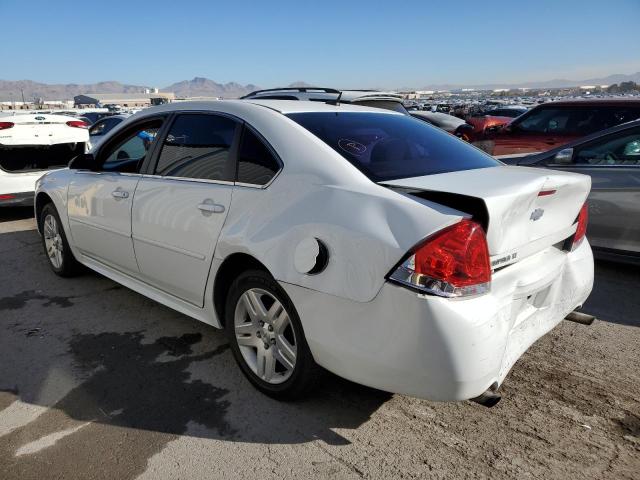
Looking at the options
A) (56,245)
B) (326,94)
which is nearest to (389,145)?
(56,245)

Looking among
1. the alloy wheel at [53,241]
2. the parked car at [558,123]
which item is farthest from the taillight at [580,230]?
the parked car at [558,123]

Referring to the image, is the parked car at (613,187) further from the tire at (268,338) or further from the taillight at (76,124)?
the taillight at (76,124)

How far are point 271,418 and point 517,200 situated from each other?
1620 millimetres

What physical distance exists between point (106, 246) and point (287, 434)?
226 centimetres

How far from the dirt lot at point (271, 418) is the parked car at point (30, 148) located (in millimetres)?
3734

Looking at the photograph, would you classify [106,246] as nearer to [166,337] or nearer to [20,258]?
[166,337]

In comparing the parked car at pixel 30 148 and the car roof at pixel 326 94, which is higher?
the car roof at pixel 326 94

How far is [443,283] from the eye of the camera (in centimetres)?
199

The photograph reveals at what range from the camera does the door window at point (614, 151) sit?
465 cm

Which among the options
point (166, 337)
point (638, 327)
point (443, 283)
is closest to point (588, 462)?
point (443, 283)

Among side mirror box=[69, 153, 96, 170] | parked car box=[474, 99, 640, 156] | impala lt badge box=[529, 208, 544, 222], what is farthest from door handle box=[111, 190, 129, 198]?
parked car box=[474, 99, 640, 156]

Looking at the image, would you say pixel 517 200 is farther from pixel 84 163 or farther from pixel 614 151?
pixel 84 163

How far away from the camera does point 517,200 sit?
214 centimetres

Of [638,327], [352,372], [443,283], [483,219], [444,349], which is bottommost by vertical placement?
[638,327]
